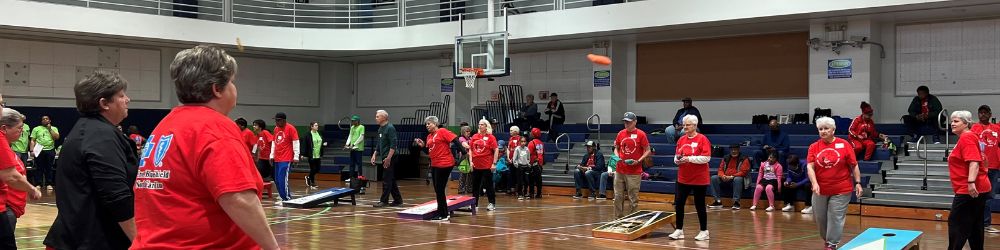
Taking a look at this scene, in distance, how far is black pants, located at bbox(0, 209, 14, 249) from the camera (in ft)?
16.6

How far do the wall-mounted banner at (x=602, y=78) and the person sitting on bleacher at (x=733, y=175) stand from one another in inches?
274

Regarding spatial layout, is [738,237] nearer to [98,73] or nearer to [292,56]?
[98,73]

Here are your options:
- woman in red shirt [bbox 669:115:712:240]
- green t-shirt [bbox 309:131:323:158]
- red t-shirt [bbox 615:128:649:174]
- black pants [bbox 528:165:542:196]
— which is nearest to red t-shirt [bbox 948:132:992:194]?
woman in red shirt [bbox 669:115:712:240]

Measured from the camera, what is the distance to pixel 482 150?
1451 centimetres

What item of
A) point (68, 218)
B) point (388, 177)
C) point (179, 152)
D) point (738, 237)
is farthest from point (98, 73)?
point (388, 177)

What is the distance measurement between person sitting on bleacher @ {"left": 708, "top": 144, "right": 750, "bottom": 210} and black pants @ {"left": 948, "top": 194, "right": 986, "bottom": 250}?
865cm

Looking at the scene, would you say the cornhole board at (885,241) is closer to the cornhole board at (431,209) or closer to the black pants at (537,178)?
the cornhole board at (431,209)

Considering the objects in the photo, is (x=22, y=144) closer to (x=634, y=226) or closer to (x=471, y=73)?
(x=471, y=73)

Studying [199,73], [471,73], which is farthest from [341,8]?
[199,73]

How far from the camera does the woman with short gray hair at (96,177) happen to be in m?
3.78

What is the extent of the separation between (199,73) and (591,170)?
54.5ft

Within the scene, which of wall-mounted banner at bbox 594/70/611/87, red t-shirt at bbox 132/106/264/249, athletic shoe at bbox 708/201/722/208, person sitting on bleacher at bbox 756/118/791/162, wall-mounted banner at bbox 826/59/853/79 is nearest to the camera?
red t-shirt at bbox 132/106/264/249

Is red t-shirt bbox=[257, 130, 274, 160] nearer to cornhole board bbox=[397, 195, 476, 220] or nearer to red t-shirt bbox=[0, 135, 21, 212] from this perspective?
cornhole board bbox=[397, 195, 476, 220]

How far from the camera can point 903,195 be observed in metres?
15.6
